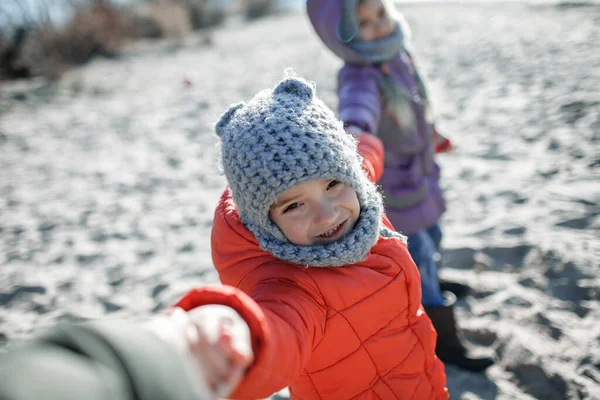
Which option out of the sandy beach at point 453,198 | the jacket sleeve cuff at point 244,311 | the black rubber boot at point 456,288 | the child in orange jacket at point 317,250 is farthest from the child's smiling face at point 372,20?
the jacket sleeve cuff at point 244,311

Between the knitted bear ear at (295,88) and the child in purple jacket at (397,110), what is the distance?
628 mm

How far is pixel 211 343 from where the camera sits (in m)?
0.71

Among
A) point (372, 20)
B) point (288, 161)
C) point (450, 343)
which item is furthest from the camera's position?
point (450, 343)

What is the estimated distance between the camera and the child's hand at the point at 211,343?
26.6 inches

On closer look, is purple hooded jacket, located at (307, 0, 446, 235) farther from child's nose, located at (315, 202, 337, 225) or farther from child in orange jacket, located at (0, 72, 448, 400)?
child's nose, located at (315, 202, 337, 225)

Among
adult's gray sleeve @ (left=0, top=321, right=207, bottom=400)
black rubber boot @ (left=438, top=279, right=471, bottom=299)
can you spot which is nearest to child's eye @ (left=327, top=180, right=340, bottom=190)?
adult's gray sleeve @ (left=0, top=321, right=207, bottom=400)

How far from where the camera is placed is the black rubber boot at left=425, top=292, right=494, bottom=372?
2000mm

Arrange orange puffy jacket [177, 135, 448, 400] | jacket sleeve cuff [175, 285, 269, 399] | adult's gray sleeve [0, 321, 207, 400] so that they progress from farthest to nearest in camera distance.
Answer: orange puffy jacket [177, 135, 448, 400]
jacket sleeve cuff [175, 285, 269, 399]
adult's gray sleeve [0, 321, 207, 400]

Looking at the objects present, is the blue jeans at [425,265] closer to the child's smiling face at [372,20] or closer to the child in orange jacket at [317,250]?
the child in orange jacket at [317,250]

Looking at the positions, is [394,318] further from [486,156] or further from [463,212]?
[486,156]

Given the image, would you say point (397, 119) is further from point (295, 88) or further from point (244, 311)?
point (244, 311)

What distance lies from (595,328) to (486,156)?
81.0 inches

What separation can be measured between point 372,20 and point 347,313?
49.0 inches

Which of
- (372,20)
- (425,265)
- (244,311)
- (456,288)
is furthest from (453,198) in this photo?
(244,311)
